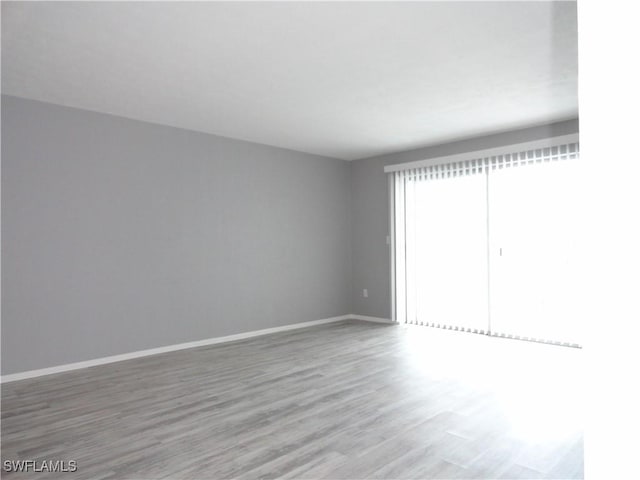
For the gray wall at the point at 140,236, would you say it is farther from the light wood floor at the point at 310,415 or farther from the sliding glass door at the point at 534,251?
the sliding glass door at the point at 534,251

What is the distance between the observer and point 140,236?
470 centimetres

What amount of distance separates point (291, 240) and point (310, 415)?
3.56 metres

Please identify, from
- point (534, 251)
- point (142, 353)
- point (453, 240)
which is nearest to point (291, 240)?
point (453, 240)

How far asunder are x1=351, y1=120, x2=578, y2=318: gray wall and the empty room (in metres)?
0.05

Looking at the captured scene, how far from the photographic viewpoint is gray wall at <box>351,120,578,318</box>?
6.63 metres

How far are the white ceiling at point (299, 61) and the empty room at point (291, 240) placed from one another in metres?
0.03

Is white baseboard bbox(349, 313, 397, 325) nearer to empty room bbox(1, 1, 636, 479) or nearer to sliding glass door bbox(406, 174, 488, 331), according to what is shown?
empty room bbox(1, 1, 636, 479)

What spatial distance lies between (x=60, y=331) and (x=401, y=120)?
425 cm

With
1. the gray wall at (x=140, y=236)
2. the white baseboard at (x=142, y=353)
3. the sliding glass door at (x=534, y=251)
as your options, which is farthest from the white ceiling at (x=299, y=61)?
the white baseboard at (x=142, y=353)

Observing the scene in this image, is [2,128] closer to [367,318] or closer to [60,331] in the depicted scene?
[60,331]

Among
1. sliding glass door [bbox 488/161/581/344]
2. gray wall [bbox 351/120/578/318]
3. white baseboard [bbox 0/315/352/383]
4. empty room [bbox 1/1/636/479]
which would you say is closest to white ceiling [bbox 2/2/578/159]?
empty room [bbox 1/1/636/479]

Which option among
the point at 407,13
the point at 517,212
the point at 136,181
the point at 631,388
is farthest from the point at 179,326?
the point at 631,388

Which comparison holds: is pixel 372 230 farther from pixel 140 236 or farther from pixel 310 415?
pixel 310 415

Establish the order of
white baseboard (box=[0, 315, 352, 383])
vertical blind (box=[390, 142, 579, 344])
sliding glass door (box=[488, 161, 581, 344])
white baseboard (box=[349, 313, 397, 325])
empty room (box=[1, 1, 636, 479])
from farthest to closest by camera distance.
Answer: white baseboard (box=[349, 313, 397, 325]), vertical blind (box=[390, 142, 579, 344]), sliding glass door (box=[488, 161, 581, 344]), white baseboard (box=[0, 315, 352, 383]), empty room (box=[1, 1, 636, 479])
